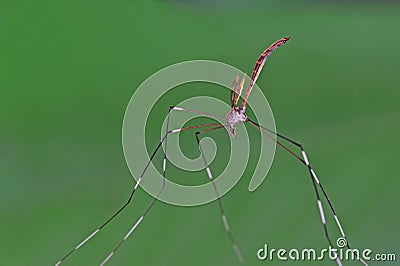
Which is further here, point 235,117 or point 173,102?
point 173,102

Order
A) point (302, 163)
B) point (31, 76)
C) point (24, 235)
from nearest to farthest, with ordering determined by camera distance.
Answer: point (24, 235) → point (302, 163) → point (31, 76)

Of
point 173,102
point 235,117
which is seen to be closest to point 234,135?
point 235,117

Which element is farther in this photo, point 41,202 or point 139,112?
point 139,112

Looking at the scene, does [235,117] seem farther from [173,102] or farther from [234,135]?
[173,102]

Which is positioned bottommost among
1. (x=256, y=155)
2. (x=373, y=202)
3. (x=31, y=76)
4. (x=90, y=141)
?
(x=373, y=202)

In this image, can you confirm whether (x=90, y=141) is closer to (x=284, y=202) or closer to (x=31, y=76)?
(x=31, y=76)

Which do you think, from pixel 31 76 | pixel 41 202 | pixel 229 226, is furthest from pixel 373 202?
pixel 31 76

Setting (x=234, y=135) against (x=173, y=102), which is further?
(x=173, y=102)

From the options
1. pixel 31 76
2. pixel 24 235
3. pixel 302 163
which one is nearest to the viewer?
pixel 24 235
